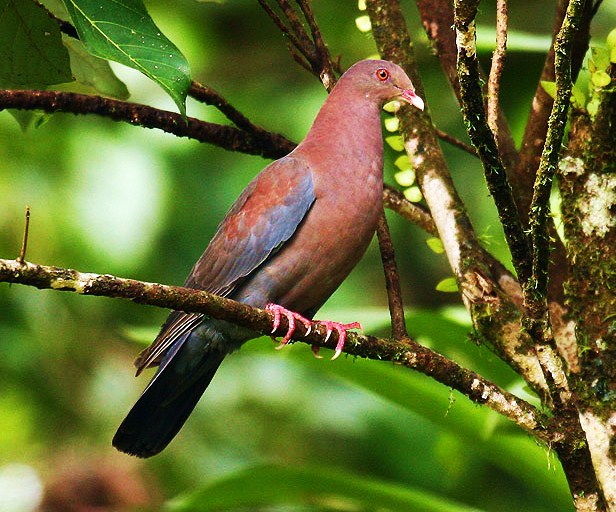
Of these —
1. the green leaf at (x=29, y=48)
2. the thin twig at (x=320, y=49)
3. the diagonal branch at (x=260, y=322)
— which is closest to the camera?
the diagonal branch at (x=260, y=322)

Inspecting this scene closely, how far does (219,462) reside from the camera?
5562 mm

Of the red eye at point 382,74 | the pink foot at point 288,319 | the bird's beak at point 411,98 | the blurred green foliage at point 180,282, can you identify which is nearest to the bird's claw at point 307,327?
the pink foot at point 288,319

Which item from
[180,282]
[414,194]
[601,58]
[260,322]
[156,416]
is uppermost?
[180,282]

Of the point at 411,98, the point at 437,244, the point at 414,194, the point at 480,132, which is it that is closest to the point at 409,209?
the point at 414,194

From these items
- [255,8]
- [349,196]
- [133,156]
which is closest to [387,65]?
[349,196]

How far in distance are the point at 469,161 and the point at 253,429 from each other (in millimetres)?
1972

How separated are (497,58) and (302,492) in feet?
5.43

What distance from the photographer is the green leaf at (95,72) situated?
9.45 feet

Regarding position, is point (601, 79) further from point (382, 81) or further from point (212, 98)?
point (212, 98)

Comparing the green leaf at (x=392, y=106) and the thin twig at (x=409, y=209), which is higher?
the green leaf at (x=392, y=106)

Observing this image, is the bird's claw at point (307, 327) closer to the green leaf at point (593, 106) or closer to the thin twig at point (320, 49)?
the thin twig at point (320, 49)

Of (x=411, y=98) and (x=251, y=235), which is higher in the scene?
(x=411, y=98)

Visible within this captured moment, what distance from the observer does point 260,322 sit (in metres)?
2.17

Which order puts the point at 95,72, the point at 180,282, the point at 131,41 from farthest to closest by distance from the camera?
the point at 180,282 → the point at 95,72 → the point at 131,41
